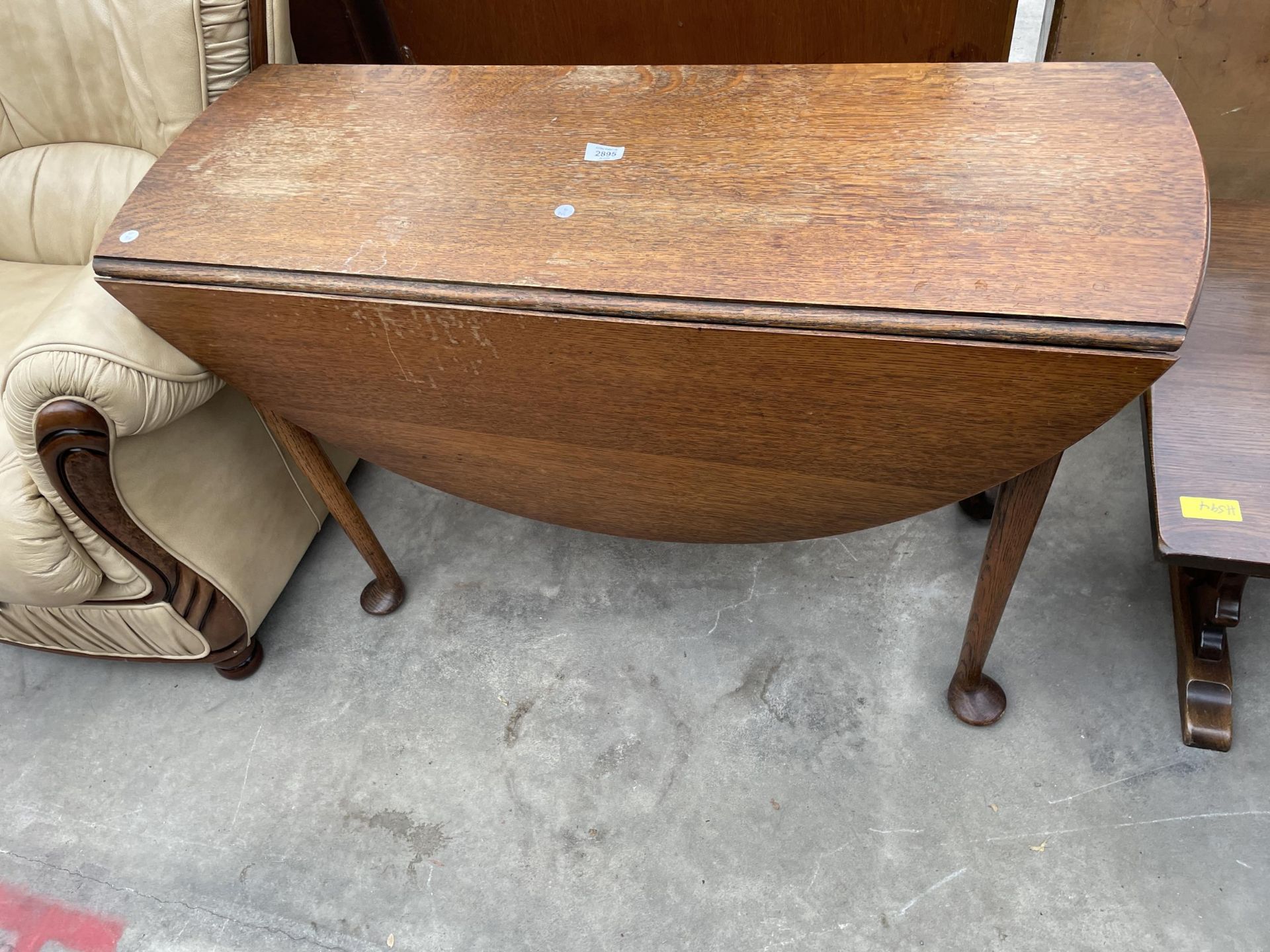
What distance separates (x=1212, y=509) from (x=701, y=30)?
45.2 inches

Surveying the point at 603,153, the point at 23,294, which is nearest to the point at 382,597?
the point at 23,294

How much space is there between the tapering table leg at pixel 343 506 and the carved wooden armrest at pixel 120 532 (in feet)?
0.67

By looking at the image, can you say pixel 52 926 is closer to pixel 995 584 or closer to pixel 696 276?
pixel 696 276

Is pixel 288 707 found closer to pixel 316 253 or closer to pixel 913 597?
pixel 316 253

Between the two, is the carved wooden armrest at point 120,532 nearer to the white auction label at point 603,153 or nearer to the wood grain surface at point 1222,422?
the white auction label at point 603,153

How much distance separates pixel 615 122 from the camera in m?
1.05

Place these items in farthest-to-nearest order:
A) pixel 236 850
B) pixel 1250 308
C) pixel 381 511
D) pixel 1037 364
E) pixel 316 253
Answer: pixel 381 511 < pixel 236 850 < pixel 1250 308 < pixel 316 253 < pixel 1037 364

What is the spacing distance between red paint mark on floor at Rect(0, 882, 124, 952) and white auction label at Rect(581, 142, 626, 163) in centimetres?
125

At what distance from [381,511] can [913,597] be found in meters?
1.03

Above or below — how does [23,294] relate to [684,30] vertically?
below

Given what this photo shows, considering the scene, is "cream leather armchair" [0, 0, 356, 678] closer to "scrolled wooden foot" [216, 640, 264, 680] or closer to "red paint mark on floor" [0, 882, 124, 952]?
"scrolled wooden foot" [216, 640, 264, 680]

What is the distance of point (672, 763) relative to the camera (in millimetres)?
1291

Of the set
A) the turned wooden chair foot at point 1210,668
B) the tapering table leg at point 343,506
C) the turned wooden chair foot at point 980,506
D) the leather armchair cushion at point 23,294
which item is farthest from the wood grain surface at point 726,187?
the turned wooden chair foot at point 980,506

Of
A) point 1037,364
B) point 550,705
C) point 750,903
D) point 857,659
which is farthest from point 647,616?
point 1037,364
